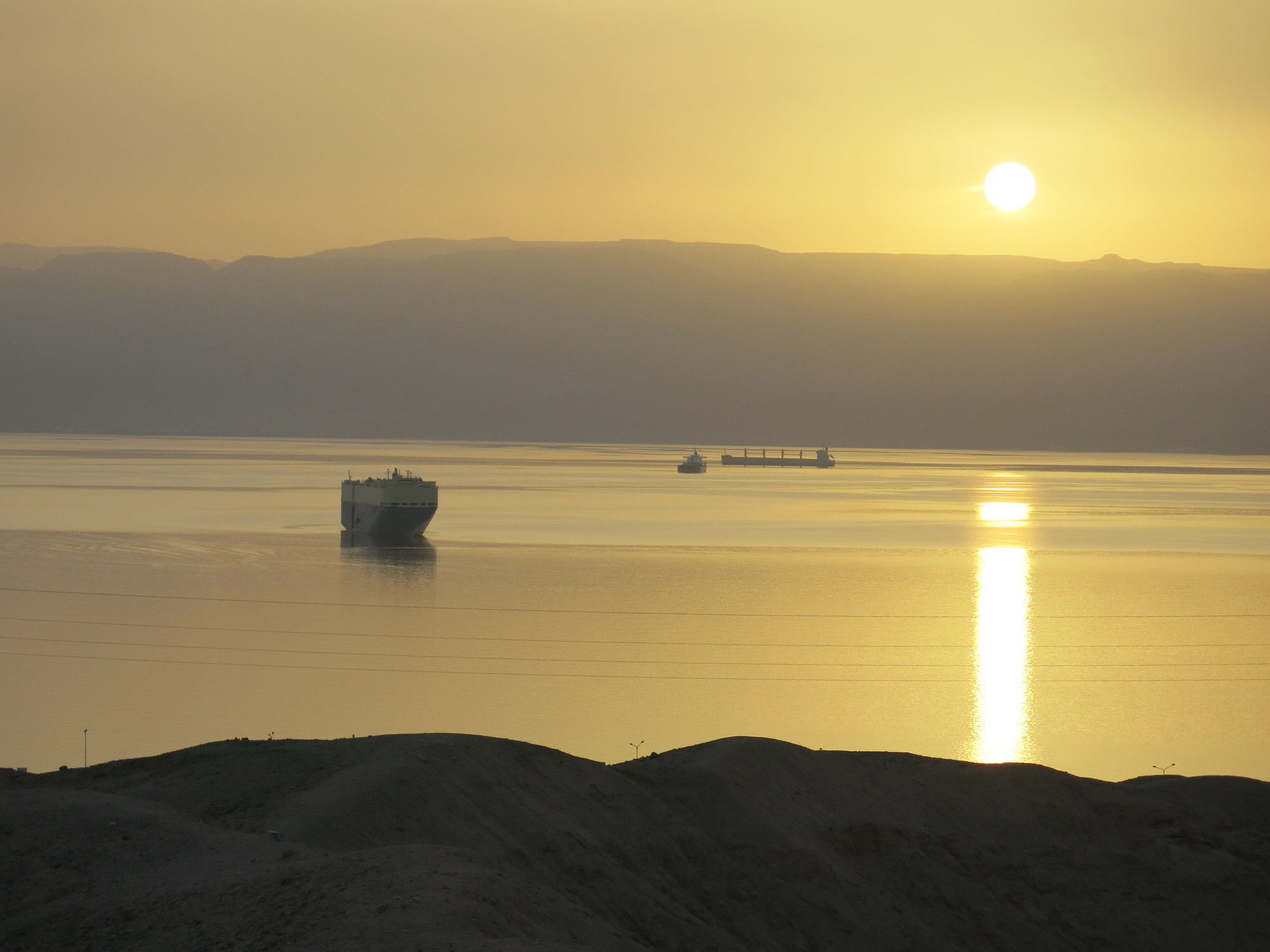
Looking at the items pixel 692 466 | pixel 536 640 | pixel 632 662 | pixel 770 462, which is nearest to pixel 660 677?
pixel 632 662

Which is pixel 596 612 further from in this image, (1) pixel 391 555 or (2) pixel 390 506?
(2) pixel 390 506

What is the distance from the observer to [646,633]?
1273 inches

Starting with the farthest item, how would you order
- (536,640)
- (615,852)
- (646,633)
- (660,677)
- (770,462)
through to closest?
(770,462) < (646,633) < (536,640) < (660,677) < (615,852)

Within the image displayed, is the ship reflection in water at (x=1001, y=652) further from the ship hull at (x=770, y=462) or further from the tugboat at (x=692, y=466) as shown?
the ship hull at (x=770, y=462)

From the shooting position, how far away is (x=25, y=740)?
20.3 metres

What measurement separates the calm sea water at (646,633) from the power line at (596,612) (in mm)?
159

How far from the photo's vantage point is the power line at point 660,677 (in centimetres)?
2664

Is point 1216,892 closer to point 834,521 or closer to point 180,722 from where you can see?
point 180,722

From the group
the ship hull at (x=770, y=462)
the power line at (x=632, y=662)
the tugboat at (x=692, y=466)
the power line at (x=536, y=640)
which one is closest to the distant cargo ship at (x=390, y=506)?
the power line at (x=536, y=640)

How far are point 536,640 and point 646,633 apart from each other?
2.61 meters

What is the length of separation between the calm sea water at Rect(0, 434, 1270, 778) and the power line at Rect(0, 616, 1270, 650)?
0.50ft

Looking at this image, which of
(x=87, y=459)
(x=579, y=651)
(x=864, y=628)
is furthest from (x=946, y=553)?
(x=87, y=459)

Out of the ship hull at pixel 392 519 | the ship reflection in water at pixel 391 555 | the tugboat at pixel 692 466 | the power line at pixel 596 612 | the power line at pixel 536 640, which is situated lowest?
the power line at pixel 536 640

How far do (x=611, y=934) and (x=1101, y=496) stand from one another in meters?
98.0
